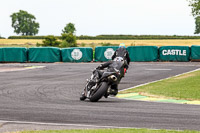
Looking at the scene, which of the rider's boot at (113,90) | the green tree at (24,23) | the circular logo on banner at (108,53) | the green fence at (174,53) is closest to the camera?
the rider's boot at (113,90)

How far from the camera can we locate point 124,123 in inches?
391

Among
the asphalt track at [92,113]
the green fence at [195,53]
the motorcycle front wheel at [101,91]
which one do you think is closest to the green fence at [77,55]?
the green fence at [195,53]

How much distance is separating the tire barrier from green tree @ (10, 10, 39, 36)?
389ft

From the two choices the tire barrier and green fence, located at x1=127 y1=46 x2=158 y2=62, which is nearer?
the tire barrier

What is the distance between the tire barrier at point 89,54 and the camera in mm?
45625

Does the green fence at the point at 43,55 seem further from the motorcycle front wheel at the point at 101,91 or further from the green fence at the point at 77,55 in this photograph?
the motorcycle front wheel at the point at 101,91

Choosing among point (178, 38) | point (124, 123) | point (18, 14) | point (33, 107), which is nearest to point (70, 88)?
point (33, 107)

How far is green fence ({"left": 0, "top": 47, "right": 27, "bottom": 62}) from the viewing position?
47.6 m

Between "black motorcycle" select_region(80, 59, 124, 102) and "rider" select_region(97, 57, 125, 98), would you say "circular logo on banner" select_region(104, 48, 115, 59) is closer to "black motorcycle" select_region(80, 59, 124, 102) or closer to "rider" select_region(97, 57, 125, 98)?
"rider" select_region(97, 57, 125, 98)

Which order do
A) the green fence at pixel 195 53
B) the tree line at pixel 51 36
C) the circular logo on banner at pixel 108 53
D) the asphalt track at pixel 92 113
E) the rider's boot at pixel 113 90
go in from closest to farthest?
the asphalt track at pixel 92 113
the rider's boot at pixel 113 90
the green fence at pixel 195 53
the circular logo on banner at pixel 108 53
the tree line at pixel 51 36

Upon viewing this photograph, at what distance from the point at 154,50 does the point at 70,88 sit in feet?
92.8

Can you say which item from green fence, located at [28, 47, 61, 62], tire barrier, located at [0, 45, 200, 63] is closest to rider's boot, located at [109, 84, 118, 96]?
tire barrier, located at [0, 45, 200, 63]

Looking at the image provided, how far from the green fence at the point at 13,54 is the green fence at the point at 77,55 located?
159 inches

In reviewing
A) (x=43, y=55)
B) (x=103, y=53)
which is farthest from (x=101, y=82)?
(x=43, y=55)
